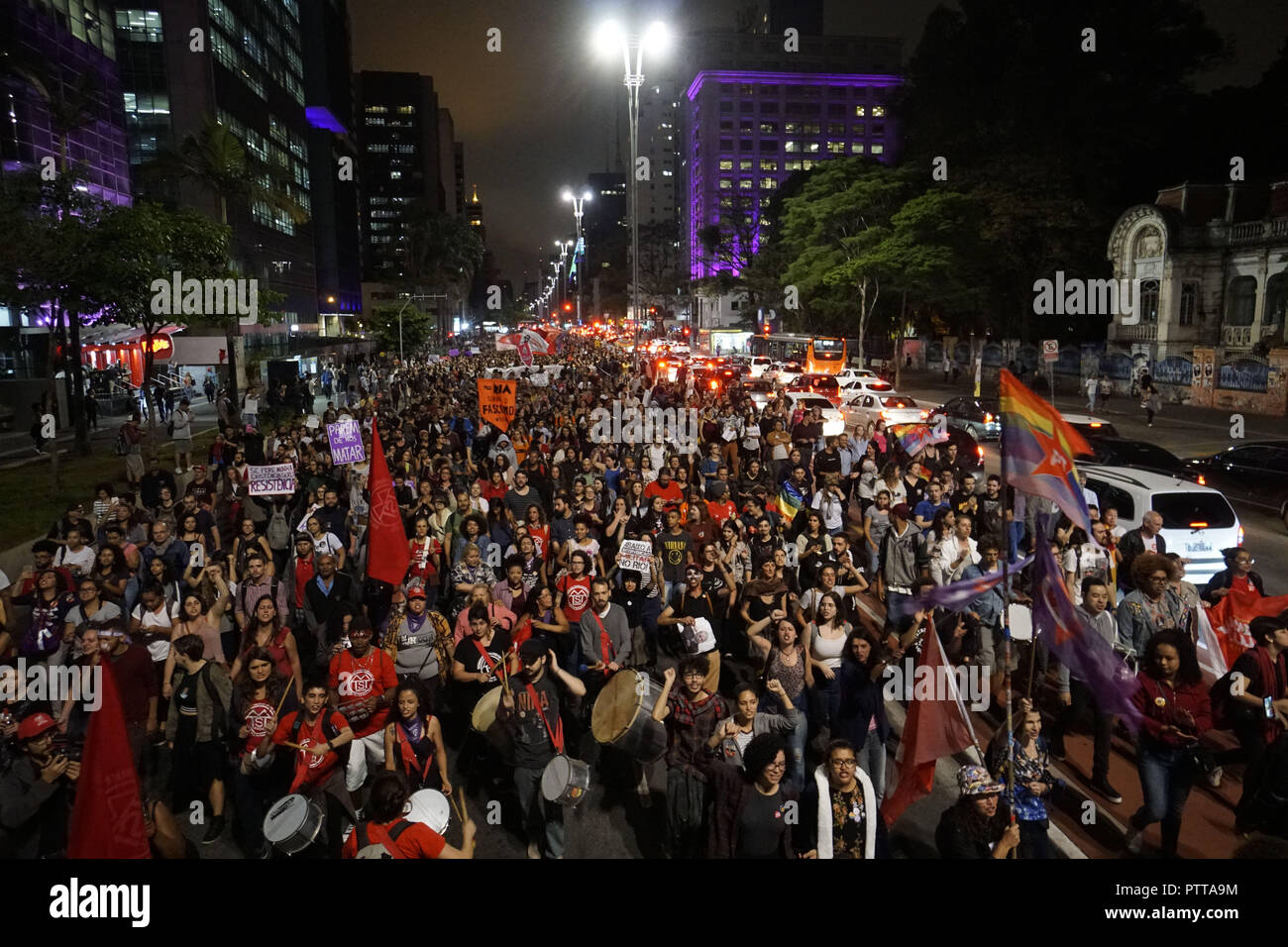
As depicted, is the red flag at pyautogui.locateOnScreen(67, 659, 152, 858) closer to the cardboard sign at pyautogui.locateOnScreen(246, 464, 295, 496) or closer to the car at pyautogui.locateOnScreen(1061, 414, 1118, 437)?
the cardboard sign at pyautogui.locateOnScreen(246, 464, 295, 496)

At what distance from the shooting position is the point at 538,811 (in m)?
5.57

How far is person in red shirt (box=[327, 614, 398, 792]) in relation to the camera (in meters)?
5.50

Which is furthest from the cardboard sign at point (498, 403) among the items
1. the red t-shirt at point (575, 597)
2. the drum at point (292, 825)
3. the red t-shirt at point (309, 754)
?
the drum at point (292, 825)

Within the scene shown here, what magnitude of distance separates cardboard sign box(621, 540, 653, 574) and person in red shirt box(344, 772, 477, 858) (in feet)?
13.6

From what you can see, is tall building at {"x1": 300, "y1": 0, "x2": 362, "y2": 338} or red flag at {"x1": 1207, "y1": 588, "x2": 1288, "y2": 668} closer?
red flag at {"x1": 1207, "y1": 588, "x2": 1288, "y2": 668}

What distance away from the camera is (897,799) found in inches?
222

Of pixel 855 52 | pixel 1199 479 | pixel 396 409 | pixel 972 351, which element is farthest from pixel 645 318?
pixel 1199 479

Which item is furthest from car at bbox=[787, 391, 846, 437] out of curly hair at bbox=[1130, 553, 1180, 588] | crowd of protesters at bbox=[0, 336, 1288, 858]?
curly hair at bbox=[1130, 553, 1180, 588]

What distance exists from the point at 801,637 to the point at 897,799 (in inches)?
55.0

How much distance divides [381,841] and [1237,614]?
6.78 m

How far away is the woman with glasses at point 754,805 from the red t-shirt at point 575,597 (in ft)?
8.86

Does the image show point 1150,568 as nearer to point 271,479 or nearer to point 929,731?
point 929,731

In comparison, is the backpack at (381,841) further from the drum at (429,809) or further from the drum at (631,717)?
the drum at (631,717)

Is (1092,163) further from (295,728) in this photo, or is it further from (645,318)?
(645,318)
